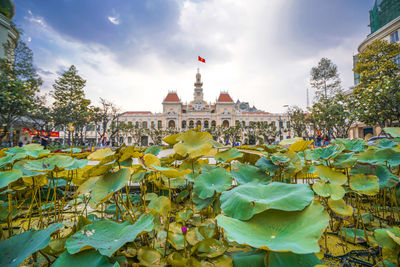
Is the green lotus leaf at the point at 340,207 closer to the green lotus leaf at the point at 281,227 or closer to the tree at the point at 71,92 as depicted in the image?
the green lotus leaf at the point at 281,227

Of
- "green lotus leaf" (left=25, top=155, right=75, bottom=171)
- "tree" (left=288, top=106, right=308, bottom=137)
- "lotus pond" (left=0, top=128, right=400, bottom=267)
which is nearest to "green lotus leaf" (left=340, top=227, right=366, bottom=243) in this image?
"lotus pond" (left=0, top=128, right=400, bottom=267)

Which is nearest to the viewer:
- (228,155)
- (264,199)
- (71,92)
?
(264,199)

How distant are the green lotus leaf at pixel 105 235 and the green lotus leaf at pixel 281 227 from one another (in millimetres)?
255

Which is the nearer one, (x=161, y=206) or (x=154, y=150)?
(x=161, y=206)

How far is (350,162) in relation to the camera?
0.96 metres

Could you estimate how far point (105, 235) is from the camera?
24.4 inches

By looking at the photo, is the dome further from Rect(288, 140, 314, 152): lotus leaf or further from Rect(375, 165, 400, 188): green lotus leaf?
Rect(375, 165, 400, 188): green lotus leaf

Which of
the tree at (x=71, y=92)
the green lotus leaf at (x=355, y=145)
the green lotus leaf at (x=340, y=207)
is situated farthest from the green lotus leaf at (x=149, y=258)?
the tree at (x=71, y=92)

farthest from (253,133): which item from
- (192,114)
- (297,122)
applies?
(192,114)

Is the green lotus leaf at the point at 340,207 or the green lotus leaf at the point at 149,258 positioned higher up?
the green lotus leaf at the point at 340,207

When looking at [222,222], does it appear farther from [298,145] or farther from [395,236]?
[298,145]

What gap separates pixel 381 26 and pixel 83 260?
101ft

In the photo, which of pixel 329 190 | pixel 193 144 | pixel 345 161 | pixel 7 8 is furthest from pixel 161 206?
pixel 7 8

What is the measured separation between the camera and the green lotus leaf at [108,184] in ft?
2.43
